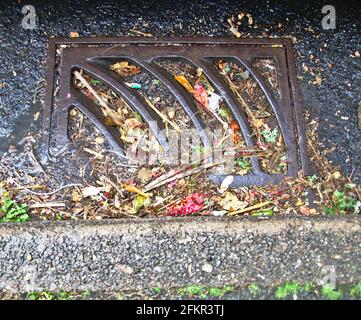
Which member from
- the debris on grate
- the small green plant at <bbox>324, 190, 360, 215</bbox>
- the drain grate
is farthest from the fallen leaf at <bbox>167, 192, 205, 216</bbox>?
the small green plant at <bbox>324, 190, 360, 215</bbox>

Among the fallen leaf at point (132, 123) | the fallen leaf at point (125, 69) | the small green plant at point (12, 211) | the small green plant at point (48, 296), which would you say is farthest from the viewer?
the fallen leaf at point (125, 69)

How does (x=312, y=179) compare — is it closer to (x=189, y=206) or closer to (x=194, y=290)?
(x=189, y=206)

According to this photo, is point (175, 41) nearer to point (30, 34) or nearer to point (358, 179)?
point (30, 34)

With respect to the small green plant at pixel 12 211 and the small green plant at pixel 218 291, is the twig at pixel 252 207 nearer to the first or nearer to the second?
the small green plant at pixel 218 291

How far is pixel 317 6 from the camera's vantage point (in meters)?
2.46

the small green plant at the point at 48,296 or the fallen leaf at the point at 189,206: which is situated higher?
the fallen leaf at the point at 189,206

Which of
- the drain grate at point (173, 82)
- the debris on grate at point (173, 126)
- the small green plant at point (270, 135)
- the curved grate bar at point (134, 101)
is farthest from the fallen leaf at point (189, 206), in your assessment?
the small green plant at point (270, 135)

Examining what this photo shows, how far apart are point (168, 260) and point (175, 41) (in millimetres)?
980

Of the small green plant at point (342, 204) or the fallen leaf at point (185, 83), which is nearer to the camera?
the small green plant at point (342, 204)

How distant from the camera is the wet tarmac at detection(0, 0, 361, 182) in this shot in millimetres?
2213

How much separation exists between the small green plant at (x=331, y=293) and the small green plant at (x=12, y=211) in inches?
41.4

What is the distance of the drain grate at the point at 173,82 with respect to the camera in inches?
84.3

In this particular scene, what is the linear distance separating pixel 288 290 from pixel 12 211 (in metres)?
1.00

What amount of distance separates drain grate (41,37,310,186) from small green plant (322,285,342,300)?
0.47 meters
